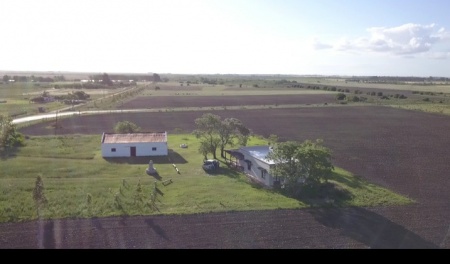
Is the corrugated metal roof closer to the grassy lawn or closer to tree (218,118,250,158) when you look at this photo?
the grassy lawn

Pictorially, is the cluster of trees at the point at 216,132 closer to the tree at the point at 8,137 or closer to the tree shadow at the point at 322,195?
the tree shadow at the point at 322,195

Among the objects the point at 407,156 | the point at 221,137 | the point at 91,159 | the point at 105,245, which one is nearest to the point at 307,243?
the point at 105,245

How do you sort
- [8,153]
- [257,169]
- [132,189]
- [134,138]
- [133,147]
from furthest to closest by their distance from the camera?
1. [134,138]
2. [133,147]
3. [8,153]
4. [257,169]
5. [132,189]

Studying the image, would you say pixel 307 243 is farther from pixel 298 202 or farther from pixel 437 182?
pixel 437 182

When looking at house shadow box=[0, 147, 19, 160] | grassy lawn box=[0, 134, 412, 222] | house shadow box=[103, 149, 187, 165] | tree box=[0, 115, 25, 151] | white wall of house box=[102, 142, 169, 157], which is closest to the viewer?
grassy lawn box=[0, 134, 412, 222]

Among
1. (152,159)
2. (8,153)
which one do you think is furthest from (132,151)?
(8,153)

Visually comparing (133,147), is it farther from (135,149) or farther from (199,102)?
(199,102)

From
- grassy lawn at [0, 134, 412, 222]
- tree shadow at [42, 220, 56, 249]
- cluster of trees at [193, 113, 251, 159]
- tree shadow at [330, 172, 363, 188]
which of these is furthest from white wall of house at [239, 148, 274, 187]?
tree shadow at [42, 220, 56, 249]
